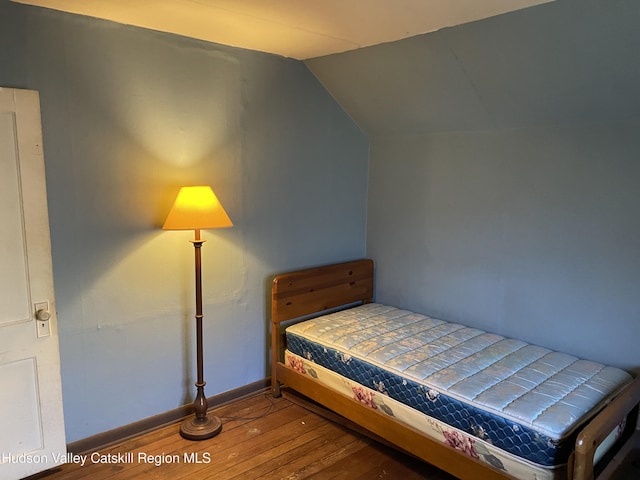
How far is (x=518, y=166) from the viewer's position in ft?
9.36

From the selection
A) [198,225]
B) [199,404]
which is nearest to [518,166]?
[198,225]

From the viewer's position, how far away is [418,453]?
7.40 ft

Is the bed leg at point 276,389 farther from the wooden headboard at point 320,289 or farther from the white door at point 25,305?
the white door at point 25,305

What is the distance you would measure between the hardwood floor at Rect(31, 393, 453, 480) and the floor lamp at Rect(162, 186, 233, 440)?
0.22 feet

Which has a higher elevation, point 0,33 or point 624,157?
point 0,33

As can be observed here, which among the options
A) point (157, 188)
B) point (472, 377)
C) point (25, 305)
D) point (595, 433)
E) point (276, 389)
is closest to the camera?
point (595, 433)

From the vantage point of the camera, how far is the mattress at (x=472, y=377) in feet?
6.39

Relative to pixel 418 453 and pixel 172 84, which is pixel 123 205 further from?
pixel 418 453

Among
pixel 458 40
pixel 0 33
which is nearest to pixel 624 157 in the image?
pixel 458 40

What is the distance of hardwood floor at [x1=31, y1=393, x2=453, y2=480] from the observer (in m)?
2.35

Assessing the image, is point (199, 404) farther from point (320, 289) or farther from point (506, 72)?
point (506, 72)

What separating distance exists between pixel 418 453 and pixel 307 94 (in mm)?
2336

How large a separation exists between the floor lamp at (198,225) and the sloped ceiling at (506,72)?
129 centimetres

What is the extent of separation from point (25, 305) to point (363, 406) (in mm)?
1751
